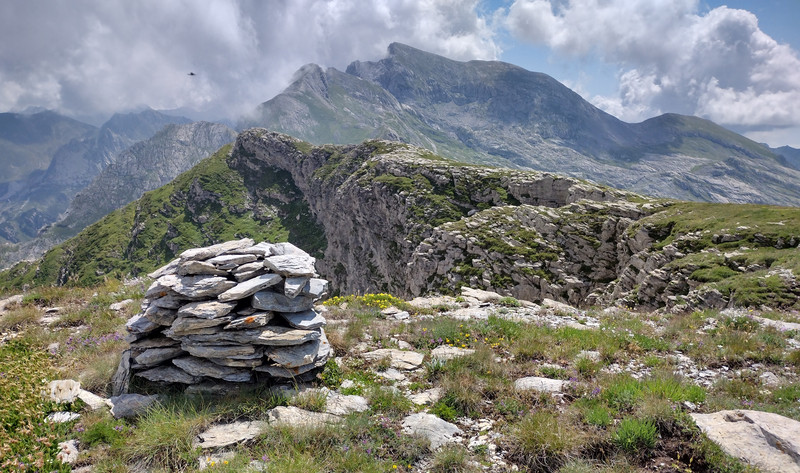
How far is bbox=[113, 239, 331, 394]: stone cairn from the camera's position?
27.7 feet

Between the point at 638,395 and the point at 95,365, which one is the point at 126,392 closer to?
the point at 95,365

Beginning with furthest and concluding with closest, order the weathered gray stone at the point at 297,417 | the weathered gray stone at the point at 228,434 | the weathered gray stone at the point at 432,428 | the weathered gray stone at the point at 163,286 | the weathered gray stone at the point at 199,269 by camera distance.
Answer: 1. the weathered gray stone at the point at 199,269
2. the weathered gray stone at the point at 163,286
3. the weathered gray stone at the point at 297,417
4. the weathered gray stone at the point at 432,428
5. the weathered gray stone at the point at 228,434

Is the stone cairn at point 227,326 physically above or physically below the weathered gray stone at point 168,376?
above

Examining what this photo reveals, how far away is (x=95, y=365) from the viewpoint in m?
9.05

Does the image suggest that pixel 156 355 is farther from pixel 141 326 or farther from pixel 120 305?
pixel 120 305

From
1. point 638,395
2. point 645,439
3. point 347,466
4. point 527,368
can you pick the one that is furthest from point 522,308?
point 347,466

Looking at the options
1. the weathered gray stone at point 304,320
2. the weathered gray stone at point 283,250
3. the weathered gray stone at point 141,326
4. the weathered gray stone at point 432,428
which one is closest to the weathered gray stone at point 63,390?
the weathered gray stone at point 141,326

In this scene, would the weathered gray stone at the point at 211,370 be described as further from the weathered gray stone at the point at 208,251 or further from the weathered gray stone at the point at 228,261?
the weathered gray stone at the point at 208,251

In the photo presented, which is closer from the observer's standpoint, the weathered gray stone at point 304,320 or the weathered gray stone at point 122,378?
the weathered gray stone at point 122,378

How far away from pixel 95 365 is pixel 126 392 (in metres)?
1.55

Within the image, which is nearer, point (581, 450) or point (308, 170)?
point (581, 450)

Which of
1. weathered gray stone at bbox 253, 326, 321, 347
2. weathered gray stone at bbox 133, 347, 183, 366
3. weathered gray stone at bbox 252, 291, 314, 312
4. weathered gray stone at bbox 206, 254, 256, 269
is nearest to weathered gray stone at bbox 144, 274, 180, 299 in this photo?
weathered gray stone at bbox 206, 254, 256, 269

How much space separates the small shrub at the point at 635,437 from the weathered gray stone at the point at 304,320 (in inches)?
283

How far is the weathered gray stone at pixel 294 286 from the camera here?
355 inches
